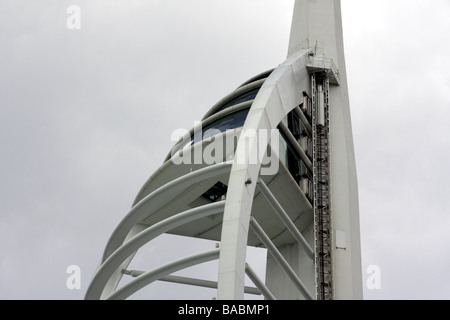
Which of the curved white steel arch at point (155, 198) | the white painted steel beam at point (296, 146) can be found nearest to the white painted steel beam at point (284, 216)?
the curved white steel arch at point (155, 198)

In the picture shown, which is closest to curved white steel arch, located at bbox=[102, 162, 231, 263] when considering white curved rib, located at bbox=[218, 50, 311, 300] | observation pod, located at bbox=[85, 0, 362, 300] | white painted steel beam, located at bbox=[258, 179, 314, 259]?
observation pod, located at bbox=[85, 0, 362, 300]

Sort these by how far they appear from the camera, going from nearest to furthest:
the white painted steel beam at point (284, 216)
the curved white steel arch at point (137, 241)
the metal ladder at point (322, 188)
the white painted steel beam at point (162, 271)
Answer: the white painted steel beam at point (162, 271), the curved white steel arch at point (137, 241), the white painted steel beam at point (284, 216), the metal ladder at point (322, 188)

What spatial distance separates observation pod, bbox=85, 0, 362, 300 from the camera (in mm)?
34031

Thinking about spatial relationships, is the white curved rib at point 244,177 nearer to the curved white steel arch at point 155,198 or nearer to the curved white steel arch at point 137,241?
the curved white steel arch at point 137,241

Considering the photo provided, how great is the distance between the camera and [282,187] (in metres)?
37.5

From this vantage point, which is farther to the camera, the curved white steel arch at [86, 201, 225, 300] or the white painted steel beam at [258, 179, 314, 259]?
the white painted steel beam at [258, 179, 314, 259]

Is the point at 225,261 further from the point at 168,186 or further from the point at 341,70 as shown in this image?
the point at 341,70

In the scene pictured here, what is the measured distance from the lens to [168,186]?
3416cm

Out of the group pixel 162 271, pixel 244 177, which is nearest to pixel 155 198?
pixel 162 271

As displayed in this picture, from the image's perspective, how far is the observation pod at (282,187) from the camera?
34.0 meters

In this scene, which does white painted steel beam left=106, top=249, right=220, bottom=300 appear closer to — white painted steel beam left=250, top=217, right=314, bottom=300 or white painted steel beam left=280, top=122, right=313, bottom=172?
white painted steel beam left=250, top=217, right=314, bottom=300

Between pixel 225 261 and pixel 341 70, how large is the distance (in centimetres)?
2064

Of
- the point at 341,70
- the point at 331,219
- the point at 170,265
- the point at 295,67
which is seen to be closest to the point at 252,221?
the point at 170,265

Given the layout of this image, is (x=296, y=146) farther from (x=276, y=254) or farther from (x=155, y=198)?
(x=276, y=254)
